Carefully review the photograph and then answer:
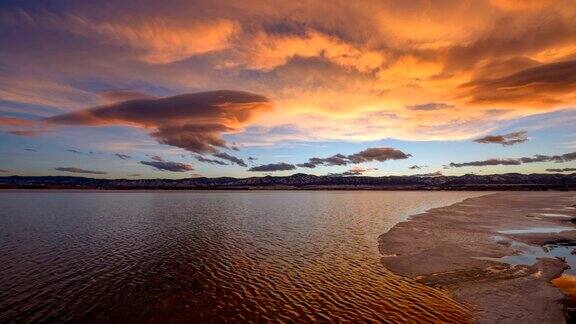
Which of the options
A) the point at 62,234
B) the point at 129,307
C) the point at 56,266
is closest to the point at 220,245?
the point at 56,266

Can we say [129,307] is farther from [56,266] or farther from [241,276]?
[56,266]

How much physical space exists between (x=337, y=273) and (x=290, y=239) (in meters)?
16.9

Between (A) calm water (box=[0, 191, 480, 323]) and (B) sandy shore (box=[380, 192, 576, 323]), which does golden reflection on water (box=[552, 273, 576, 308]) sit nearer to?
(B) sandy shore (box=[380, 192, 576, 323])

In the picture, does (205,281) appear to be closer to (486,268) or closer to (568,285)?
(486,268)

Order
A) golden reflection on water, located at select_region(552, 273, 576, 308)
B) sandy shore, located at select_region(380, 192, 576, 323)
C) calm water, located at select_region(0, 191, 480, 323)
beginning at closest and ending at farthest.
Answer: calm water, located at select_region(0, 191, 480, 323) → sandy shore, located at select_region(380, 192, 576, 323) → golden reflection on water, located at select_region(552, 273, 576, 308)

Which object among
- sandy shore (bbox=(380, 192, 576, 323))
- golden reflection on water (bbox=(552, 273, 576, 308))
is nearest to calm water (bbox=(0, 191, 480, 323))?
sandy shore (bbox=(380, 192, 576, 323))

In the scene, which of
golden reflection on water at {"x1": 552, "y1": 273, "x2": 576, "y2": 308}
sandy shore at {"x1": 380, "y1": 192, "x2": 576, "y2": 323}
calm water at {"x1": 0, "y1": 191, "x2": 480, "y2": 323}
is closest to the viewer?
calm water at {"x1": 0, "y1": 191, "x2": 480, "y2": 323}

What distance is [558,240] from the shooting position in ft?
136

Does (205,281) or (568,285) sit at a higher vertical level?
(205,281)

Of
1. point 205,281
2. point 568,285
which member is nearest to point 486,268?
point 568,285

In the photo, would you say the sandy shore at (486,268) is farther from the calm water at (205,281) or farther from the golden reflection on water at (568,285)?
the calm water at (205,281)

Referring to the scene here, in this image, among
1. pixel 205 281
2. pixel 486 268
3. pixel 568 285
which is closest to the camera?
pixel 568 285

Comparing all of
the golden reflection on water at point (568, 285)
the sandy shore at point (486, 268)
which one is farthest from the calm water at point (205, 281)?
the golden reflection on water at point (568, 285)

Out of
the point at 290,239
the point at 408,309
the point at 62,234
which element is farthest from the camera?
the point at 62,234
